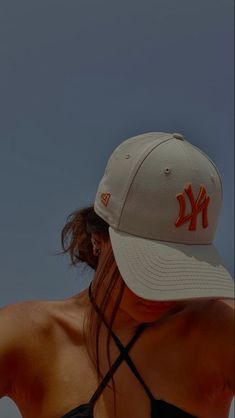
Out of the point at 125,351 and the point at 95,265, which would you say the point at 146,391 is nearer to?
the point at 125,351

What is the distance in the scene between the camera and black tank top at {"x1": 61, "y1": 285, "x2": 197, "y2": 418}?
4.36 ft

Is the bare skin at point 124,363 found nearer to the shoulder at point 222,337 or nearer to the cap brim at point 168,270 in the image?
the shoulder at point 222,337

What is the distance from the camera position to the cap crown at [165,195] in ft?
4.26

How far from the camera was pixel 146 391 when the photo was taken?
138 centimetres

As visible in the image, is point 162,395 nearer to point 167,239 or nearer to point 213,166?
point 167,239

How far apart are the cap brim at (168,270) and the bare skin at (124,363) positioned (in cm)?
11

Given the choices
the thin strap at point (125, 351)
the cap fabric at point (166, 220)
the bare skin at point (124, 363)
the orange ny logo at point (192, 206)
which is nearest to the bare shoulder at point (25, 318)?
the bare skin at point (124, 363)

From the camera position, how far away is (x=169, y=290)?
123cm

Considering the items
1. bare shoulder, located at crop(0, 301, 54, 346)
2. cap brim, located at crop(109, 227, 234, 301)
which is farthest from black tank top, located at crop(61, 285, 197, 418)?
cap brim, located at crop(109, 227, 234, 301)

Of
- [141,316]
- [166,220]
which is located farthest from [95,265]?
[166,220]

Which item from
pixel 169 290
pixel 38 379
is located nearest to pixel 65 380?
pixel 38 379

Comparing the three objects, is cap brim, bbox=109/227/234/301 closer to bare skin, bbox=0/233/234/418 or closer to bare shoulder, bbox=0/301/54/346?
bare skin, bbox=0/233/234/418

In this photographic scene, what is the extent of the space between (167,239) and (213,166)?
19 centimetres

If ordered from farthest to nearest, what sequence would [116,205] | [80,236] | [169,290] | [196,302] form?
1. [80,236]
2. [196,302]
3. [116,205]
4. [169,290]
